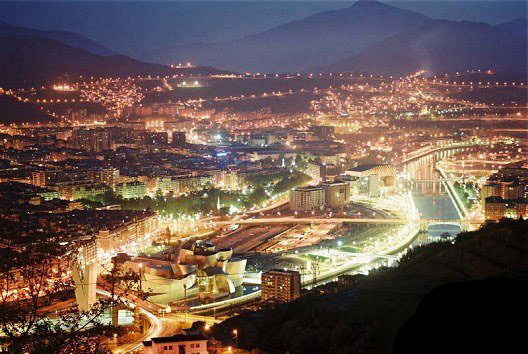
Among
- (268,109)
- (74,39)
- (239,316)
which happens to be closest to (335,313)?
(239,316)

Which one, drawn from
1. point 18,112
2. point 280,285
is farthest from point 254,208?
point 18,112

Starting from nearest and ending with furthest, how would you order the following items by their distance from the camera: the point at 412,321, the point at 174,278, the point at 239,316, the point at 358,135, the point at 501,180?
the point at 412,321 → the point at 239,316 → the point at 174,278 → the point at 501,180 → the point at 358,135

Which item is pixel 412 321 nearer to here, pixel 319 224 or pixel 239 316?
pixel 239 316

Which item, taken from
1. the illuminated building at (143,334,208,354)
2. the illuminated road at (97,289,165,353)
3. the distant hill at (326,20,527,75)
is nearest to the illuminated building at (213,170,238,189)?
the illuminated road at (97,289,165,353)

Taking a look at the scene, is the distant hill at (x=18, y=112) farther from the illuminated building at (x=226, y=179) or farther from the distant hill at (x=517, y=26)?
the distant hill at (x=517, y=26)

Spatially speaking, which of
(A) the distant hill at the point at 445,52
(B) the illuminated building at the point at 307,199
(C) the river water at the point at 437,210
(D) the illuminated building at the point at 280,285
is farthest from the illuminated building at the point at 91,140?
(A) the distant hill at the point at 445,52

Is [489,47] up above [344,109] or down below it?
above

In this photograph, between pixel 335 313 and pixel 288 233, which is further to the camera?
pixel 288 233
